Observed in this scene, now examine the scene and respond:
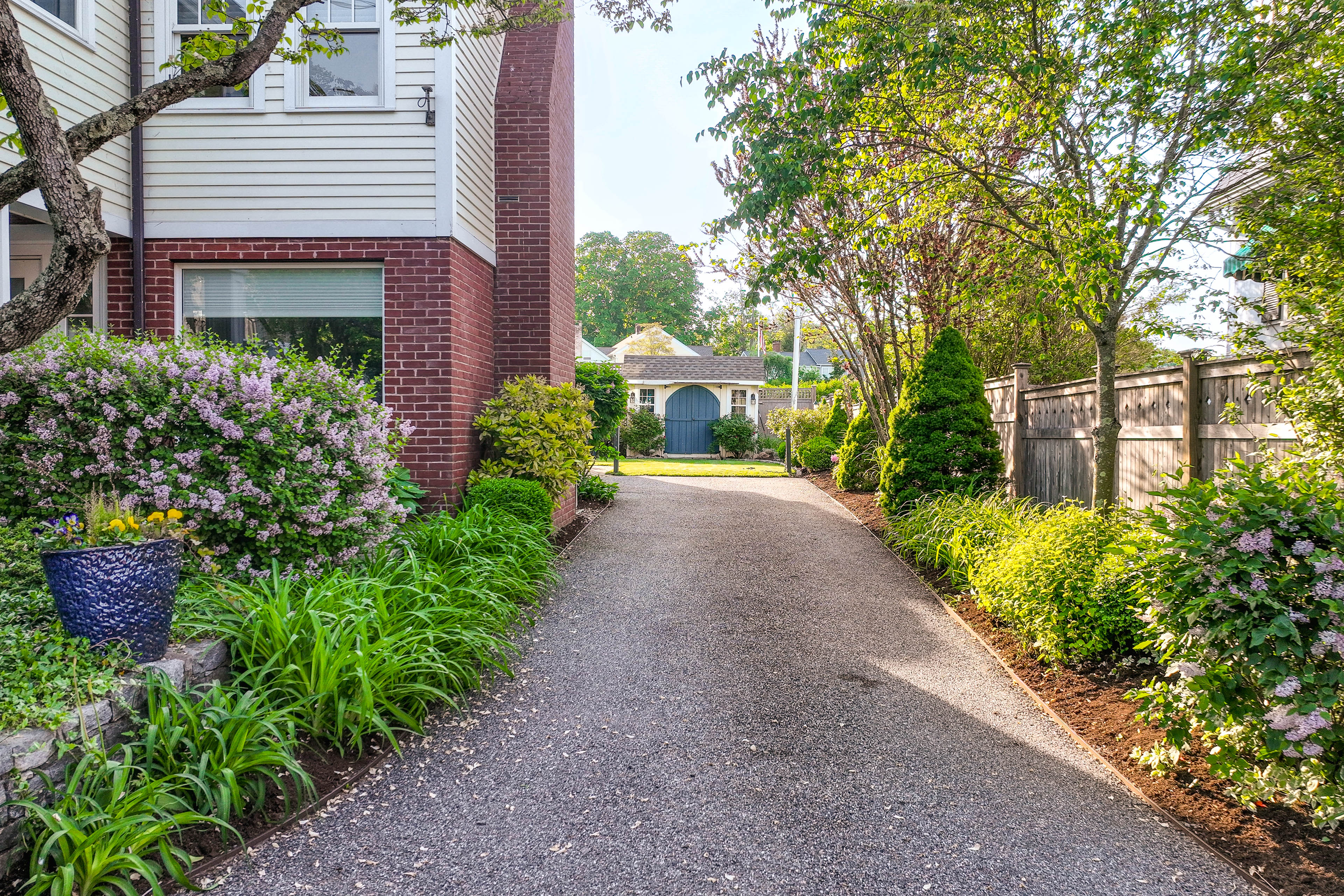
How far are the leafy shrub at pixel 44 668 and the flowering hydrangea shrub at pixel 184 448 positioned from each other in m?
1.11

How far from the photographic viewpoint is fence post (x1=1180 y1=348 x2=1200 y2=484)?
5.08 m

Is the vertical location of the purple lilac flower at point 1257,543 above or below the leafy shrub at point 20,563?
above

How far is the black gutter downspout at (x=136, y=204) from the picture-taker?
277 inches

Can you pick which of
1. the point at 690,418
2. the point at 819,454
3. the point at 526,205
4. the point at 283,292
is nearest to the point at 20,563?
the point at 283,292

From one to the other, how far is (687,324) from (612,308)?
5318 mm

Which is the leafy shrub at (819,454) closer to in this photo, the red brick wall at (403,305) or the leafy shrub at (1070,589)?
the red brick wall at (403,305)

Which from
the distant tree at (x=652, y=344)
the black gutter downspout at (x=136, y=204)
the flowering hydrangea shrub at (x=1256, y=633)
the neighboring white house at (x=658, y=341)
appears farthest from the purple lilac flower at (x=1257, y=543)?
the distant tree at (x=652, y=344)

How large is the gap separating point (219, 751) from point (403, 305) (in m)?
4.91

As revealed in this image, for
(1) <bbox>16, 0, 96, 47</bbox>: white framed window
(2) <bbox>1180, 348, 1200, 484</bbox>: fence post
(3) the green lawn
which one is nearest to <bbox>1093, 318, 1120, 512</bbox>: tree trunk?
(2) <bbox>1180, 348, 1200, 484</bbox>: fence post

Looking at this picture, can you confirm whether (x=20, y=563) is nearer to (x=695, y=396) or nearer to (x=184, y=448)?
(x=184, y=448)

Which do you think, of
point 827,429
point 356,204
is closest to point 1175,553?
point 356,204

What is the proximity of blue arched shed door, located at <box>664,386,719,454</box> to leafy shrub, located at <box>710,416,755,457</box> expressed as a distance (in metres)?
1.34

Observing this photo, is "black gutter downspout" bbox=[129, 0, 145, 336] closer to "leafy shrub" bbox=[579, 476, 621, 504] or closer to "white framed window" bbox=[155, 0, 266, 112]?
"white framed window" bbox=[155, 0, 266, 112]

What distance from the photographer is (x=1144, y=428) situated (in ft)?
19.0
